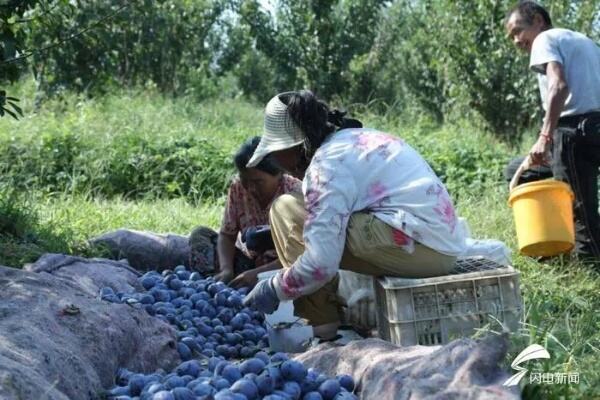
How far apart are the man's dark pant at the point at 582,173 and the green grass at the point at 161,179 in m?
0.20

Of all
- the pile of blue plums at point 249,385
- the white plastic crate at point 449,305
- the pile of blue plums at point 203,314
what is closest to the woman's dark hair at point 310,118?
the white plastic crate at point 449,305

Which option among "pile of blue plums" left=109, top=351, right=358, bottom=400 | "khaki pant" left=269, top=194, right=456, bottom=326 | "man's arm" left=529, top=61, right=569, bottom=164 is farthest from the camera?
"man's arm" left=529, top=61, right=569, bottom=164

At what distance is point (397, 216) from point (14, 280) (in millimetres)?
1509

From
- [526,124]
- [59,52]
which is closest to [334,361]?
[526,124]

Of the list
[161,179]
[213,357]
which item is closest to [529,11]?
[213,357]

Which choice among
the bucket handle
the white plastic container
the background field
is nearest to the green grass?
the background field

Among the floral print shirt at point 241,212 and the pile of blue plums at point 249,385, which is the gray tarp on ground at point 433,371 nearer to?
the pile of blue plums at point 249,385

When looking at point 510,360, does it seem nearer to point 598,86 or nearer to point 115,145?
point 598,86

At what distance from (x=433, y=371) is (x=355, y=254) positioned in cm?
116

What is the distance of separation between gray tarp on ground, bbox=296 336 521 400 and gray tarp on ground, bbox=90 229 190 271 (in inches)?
103

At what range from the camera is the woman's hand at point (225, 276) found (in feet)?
16.6

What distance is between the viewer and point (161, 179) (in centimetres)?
843

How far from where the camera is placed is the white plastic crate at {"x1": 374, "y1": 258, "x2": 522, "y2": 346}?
12.0 ft
